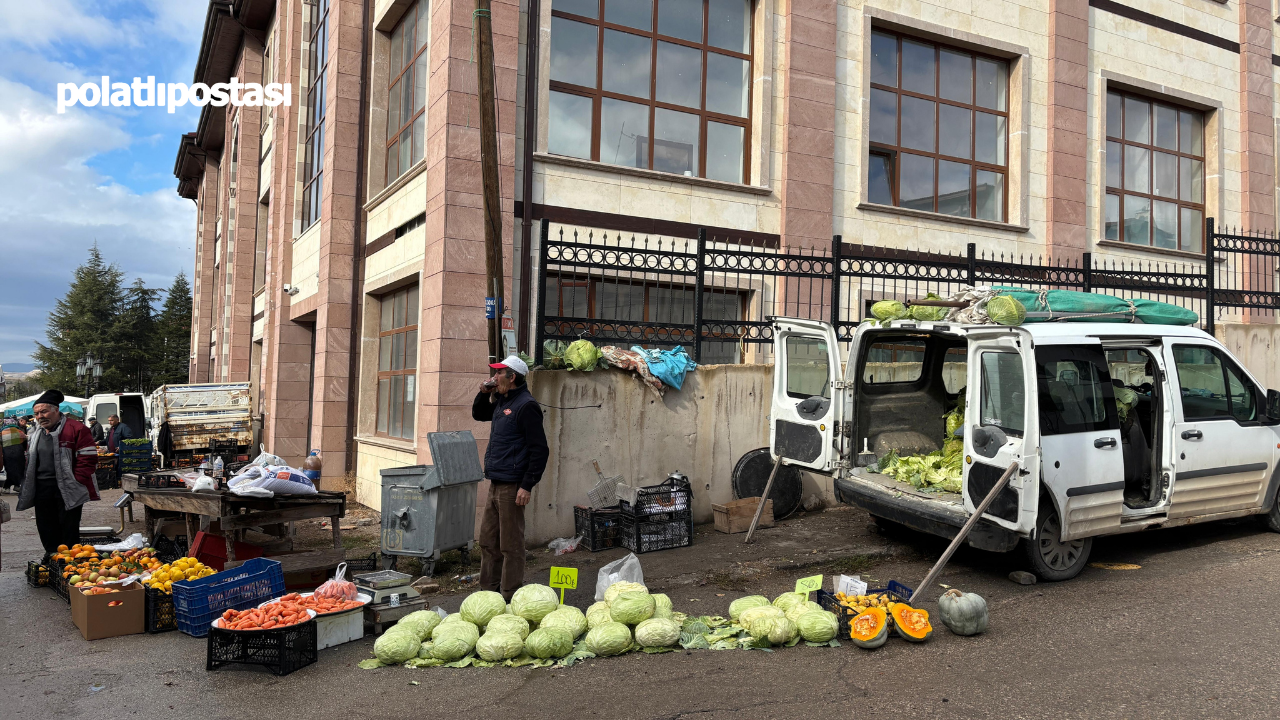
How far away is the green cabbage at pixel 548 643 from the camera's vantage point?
535 centimetres

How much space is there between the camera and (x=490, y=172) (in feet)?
28.5

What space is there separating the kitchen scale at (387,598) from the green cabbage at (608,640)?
1613 millimetres

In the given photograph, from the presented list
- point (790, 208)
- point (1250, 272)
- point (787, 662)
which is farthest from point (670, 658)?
point (1250, 272)

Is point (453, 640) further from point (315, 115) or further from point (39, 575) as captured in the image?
point (315, 115)

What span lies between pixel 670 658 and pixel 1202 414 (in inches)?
212

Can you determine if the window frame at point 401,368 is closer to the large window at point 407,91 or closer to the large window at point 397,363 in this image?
the large window at point 397,363

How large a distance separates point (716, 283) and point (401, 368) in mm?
5114

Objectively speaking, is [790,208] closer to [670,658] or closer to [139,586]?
[670,658]

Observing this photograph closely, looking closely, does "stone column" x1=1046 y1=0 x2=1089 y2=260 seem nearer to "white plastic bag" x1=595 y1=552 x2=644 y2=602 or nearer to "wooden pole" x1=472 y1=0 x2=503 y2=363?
"wooden pole" x1=472 y1=0 x2=503 y2=363

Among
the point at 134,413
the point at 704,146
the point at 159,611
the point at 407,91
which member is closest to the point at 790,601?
the point at 159,611

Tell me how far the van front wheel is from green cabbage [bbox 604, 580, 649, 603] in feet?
10.3

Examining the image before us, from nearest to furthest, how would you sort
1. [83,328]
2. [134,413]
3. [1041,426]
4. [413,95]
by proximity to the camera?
[1041,426] → [413,95] → [134,413] → [83,328]

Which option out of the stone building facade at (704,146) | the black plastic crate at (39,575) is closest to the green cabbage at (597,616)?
the stone building facade at (704,146)

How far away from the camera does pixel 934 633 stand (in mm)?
5715
